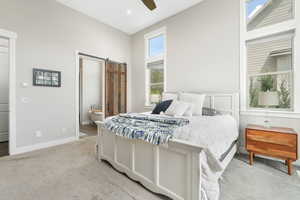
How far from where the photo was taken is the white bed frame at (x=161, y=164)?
126 centimetres

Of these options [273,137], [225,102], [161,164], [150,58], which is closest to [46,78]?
[150,58]

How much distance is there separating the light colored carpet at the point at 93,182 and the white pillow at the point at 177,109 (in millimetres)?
1171

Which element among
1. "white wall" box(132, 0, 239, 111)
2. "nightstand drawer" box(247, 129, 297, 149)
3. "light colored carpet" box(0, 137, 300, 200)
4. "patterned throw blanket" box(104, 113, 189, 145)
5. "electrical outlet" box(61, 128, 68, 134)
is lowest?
"light colored carpet" box(0, 137, 300, 200)

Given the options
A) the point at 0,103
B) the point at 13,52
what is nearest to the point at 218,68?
the point at 13,52

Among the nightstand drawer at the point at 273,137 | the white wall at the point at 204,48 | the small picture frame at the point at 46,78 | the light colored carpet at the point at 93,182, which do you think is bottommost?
the light colored carpet at the point at 93,182

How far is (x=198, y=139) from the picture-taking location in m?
1.44

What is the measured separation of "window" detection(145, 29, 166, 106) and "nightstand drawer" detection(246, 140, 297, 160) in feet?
8.53

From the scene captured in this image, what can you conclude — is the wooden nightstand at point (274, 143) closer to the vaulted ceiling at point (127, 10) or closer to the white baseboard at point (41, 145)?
the vaulted ceiling at point (127, 10)

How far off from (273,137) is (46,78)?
443 cm

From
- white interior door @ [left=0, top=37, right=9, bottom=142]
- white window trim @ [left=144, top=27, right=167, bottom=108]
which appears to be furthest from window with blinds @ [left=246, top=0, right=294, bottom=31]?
white interior door @ [left=0, top=37, right=9, bottom=142]

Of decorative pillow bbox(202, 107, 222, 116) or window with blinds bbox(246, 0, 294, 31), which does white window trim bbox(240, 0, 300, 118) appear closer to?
window with blinds bbox(246, 0, 294, 31)

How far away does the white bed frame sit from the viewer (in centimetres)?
126

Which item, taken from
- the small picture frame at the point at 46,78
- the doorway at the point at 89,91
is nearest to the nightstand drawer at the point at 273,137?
the small picture frame at the point at 46,78

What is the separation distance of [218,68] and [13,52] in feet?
13.8
